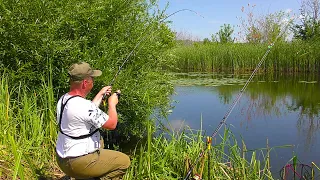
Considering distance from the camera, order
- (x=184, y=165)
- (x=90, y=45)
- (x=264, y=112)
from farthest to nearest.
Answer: (x=264, y=112) → (x=90, y=45) → (x=184, y=165)

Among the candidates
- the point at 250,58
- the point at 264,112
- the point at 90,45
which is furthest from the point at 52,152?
the point at 250,58

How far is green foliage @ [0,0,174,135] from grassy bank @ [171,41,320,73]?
32.8ft

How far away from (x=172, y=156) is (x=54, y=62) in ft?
7.43

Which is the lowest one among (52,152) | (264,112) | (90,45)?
(264,112)

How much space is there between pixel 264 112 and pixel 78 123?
7.93 metres

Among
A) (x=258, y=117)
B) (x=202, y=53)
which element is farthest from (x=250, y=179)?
(x=202, y=53)

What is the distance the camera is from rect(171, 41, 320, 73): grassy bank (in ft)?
57.6

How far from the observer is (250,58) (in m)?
19.3

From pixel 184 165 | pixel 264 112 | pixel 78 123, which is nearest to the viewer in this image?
pixel 78 123

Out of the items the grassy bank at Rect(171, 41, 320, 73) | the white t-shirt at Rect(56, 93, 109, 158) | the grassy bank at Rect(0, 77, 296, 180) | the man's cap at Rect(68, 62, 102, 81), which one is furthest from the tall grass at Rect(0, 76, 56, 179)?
the grassy bank at Rect(171, 41, 320, 73)

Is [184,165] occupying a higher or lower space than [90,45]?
lower

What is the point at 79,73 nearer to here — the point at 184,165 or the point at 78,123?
the point at 78,123

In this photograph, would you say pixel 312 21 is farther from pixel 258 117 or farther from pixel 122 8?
pixel 122 8

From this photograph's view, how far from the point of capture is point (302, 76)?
684 inches
